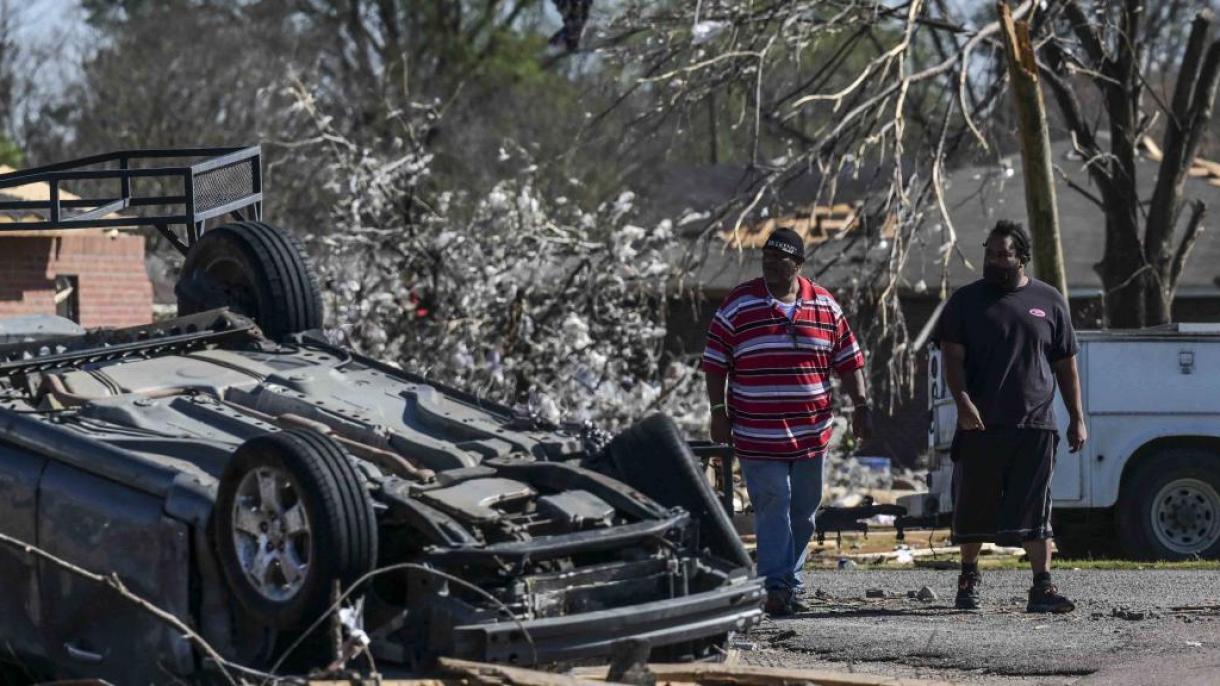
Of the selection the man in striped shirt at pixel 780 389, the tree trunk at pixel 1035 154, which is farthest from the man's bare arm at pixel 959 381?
the tree trunk at pixel 1035 154

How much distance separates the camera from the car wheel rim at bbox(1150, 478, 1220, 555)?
457 inches

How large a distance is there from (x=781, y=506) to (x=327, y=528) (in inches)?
125

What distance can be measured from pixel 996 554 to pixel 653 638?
22.9 feet

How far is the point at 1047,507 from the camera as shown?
8.60 meters

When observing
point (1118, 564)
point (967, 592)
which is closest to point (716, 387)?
point (967, 592)

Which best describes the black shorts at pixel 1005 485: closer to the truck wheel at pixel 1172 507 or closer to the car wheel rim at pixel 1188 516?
the truck wheel at pixel 1172 507

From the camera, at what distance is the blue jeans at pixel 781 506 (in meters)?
8.50

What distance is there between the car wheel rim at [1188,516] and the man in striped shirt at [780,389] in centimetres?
382

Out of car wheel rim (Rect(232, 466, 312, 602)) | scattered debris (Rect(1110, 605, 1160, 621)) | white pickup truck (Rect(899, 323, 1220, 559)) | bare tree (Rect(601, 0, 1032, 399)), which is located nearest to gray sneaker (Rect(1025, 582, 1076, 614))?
scattered debris (Rect(1110, 605, 1160, 621))

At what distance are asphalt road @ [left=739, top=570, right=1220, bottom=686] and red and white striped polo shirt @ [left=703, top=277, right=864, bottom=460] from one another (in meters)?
0.85

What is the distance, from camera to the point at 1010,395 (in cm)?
847

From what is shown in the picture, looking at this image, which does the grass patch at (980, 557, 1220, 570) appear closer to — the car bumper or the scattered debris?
the scattered debris

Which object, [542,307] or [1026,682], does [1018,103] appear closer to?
[542,307]

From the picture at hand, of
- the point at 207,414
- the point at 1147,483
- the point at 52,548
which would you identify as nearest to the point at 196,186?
the point at 207,414
